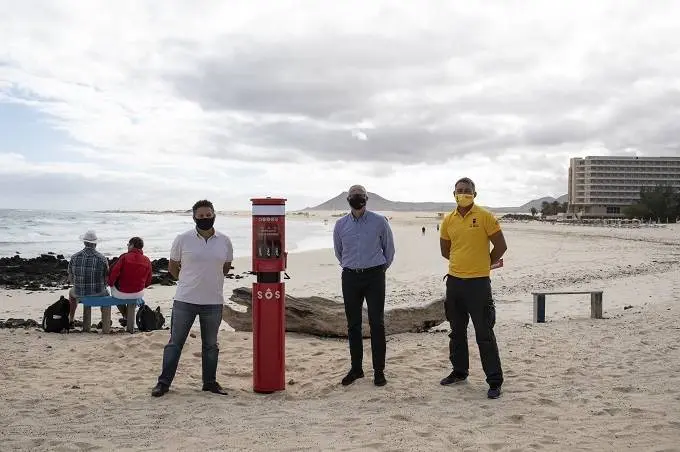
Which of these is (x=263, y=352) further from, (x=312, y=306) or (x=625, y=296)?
(x=625, y=296)

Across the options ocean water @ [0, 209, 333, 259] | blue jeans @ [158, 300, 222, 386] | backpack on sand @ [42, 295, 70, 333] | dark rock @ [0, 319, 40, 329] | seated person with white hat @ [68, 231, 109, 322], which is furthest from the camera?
ocean water @ [0, 209, 333, 259]

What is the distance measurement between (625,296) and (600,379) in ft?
26.7

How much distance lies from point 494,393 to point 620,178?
160383 millimetres

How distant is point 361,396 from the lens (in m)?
5.83

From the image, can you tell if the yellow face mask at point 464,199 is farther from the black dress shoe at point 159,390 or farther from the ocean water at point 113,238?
the ocean water at point 113,238

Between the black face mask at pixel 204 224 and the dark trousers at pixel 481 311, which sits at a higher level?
the black face mask at pixel 204 224

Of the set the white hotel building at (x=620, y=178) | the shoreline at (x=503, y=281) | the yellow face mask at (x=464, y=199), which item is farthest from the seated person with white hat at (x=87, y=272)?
the white hotel building at (x=620, y=178)

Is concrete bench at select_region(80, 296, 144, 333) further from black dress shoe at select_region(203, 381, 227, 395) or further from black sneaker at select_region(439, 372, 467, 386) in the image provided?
black sneaker at select_region(439, 372, 467, 386)

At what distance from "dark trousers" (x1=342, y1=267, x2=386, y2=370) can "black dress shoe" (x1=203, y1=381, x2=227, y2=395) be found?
1347 millimetres

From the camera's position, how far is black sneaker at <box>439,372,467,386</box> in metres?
6.15

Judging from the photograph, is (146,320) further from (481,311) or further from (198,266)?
(481,311)

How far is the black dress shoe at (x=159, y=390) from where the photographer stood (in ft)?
19.2

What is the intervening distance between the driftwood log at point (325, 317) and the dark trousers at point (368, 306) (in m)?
2.49

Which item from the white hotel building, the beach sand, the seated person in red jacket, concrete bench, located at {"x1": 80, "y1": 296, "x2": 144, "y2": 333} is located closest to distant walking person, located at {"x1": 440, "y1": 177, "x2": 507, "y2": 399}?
the beach sand
